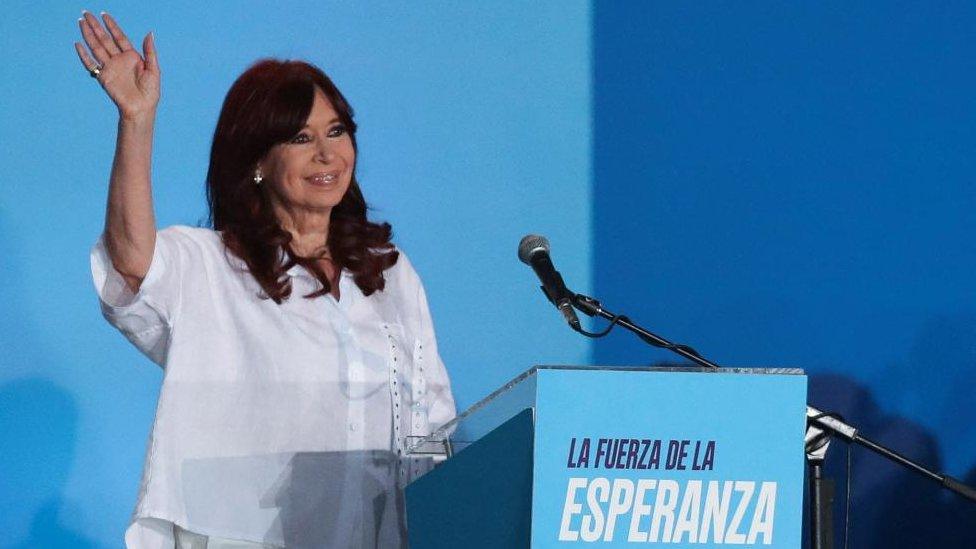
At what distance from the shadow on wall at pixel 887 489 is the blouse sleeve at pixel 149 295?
2.00 meters

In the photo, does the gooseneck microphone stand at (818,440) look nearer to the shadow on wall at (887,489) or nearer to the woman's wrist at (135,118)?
the woman's wrist at (135,118)

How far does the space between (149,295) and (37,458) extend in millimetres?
1109

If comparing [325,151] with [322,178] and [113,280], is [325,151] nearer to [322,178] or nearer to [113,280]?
[322,178]

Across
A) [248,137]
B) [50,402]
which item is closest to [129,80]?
[248,137]

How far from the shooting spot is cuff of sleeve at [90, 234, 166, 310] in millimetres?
2041

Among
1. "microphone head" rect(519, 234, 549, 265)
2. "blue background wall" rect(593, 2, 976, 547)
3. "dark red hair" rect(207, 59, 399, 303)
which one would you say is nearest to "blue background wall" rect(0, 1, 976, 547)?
"blue background wall" rect(593, 2, 976, 547)

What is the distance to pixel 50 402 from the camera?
9.84ft

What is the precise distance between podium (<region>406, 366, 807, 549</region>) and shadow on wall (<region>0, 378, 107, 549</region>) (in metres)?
1.79

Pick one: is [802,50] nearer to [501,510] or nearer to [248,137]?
[248,137]

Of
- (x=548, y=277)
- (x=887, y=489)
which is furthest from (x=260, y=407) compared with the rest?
(x=887, y=489)

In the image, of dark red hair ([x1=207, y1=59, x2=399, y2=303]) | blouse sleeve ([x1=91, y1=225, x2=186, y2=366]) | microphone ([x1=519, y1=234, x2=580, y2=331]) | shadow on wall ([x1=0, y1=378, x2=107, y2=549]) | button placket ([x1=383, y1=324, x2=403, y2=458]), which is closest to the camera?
microphone ([x1=519, y1=234, x2=580, y2=331])

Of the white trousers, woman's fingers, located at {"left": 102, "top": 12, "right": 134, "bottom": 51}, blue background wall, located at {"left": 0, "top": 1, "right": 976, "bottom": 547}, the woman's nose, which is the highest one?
blue background wall, located at {"left": 0, "top": 1, "right": 976, "bottom": 547}

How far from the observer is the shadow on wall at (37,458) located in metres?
2.97

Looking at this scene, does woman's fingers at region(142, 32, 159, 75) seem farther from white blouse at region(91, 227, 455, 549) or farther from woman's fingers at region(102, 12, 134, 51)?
white blouse at region(91, 227, 455, 549)
